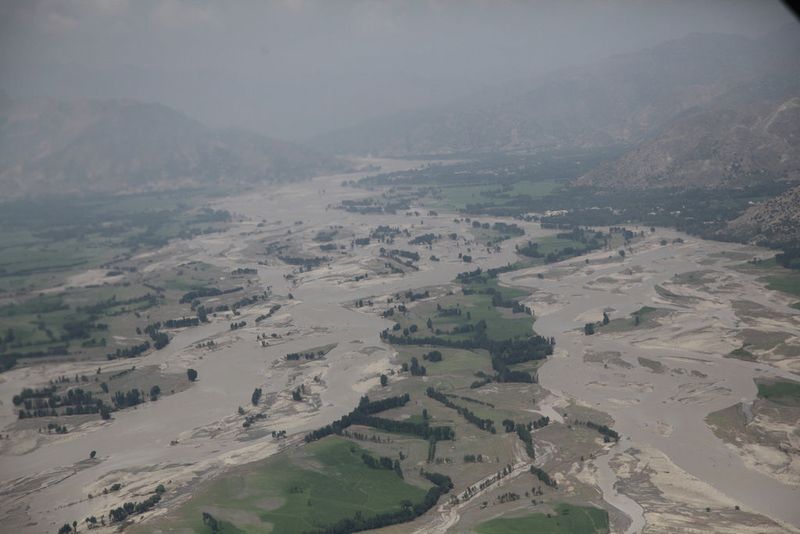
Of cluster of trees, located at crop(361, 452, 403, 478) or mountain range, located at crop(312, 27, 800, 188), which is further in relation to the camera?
mountain range, located at crop(312, 27, 800, 188)

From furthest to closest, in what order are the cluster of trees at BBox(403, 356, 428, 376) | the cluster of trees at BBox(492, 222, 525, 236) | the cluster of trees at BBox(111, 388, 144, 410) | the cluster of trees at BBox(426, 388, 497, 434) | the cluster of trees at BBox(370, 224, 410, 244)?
the cluster of trees at BBox(370, 224, 410, 244), the cluster of trees at BBox(492, 222, 525, 236), the cluster of trees at BBox(403, 356, 428, 376), the cluster of trees at BBox(111, 388, 144, 410), the cluster of trees at BBox(426, 388, 497, 434)

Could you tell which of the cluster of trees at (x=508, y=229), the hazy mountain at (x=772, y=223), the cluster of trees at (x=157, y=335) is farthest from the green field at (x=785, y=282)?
the cluster of trees at (x=157, y=335)

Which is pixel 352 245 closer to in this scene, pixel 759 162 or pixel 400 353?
pixel 400 353

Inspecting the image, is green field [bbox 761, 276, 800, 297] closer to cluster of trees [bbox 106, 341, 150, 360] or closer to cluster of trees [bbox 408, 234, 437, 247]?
cluster of trees [bbox 408, 234, 437, 247]

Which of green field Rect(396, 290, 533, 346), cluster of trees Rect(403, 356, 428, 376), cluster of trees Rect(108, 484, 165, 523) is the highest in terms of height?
green field Rect(396, 290, 533, 346)

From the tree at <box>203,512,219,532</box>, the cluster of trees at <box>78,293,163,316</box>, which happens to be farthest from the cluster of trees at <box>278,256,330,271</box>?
the tree at <box>203,512,219,532</box>

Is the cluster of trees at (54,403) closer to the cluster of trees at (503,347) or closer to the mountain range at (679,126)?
the cluster of trees at (503,347)

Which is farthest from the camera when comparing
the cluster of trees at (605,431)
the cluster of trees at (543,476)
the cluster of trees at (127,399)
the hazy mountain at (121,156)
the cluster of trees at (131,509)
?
the hazy mountain at (121,156)

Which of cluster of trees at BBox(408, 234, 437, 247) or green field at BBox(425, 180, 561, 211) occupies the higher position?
green field at BBox(425, 180, 561, 211)
